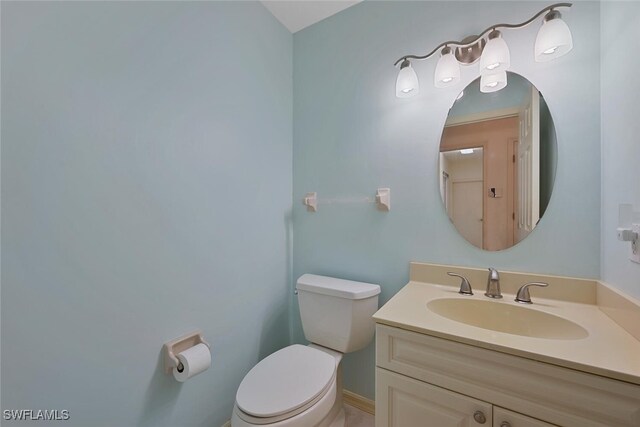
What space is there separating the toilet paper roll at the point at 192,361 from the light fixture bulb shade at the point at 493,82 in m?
1.74

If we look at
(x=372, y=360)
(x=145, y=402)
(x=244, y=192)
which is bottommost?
(x=372, y=360)

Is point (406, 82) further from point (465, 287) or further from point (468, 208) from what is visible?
point (465, 287)

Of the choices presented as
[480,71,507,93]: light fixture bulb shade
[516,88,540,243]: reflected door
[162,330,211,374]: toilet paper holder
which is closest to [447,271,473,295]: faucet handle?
[516,88,540,243]: reflected door

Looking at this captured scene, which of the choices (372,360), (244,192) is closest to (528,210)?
(372,360)

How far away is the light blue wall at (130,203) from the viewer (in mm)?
758

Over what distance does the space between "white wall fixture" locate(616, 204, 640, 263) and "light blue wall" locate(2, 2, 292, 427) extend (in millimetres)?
1528

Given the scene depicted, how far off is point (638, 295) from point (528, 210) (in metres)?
0.45

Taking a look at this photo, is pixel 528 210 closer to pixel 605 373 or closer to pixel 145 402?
pixel 605 373

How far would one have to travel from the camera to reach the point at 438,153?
1.30 meters

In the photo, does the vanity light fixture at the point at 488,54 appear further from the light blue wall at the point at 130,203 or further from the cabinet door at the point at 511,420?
the cabinet door at the point at 511,420

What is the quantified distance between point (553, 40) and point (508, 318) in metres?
1.12

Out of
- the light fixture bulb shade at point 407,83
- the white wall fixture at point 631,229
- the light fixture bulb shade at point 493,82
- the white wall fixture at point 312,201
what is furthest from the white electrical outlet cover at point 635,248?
the white wall fixture at point 312,201
